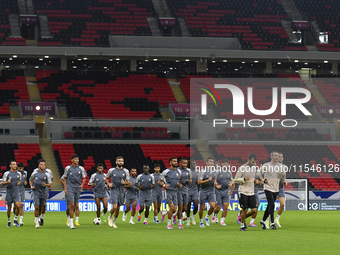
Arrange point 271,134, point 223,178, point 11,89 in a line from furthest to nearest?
point 11,89
point 271,134
point 223,178

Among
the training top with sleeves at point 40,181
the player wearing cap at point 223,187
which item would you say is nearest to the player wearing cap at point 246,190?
the player wearing cap at point 223,187

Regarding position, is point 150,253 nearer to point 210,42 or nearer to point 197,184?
point 197,184

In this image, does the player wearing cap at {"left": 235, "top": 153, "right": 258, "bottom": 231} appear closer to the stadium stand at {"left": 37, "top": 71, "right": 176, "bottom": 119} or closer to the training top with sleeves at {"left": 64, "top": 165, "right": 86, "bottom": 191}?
the training top with sleeves at {"left": 64, "top": 165, "right": 86, "bottom": 191}

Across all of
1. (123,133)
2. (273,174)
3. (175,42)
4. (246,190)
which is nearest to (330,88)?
(175,42)

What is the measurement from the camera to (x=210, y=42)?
178 ft

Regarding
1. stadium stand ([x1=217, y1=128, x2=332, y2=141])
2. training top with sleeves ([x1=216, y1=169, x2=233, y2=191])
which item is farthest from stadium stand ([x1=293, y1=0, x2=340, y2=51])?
training top with sleeves ([x1=216, y1=169, x2=233, y2=191])

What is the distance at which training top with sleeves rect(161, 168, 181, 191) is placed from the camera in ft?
62.1

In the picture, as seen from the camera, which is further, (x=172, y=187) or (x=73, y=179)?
(x=73, y=179)

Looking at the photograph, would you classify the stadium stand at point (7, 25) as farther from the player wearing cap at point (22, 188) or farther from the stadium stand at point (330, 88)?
the player wearing cap at point (22, 188)

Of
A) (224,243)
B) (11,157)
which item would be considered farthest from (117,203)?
(11,157)

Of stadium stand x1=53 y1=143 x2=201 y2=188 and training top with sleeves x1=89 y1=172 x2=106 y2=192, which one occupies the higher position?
stadium stand x1=53 y1=143 x2=201 y2=188

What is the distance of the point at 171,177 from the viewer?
19.0m

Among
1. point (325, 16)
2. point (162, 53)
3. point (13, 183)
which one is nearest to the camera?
point (13, 183)

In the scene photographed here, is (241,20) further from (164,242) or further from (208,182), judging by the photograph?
(164,242)
